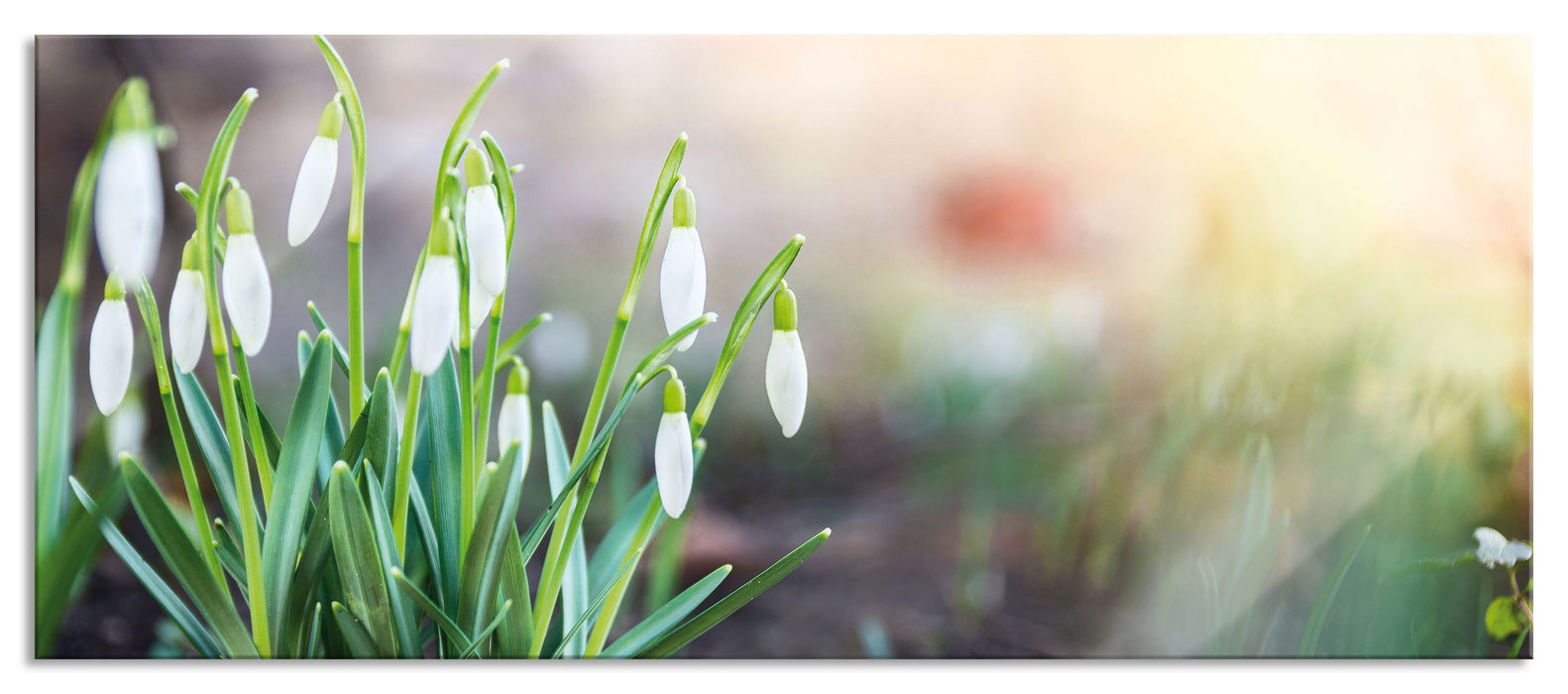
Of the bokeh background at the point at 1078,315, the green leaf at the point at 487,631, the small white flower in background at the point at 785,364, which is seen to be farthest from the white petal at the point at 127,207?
the small white flower in background at the point at 785,364

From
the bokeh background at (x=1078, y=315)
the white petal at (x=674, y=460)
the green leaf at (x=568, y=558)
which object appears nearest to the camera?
the white petal at (x=674, y=460)

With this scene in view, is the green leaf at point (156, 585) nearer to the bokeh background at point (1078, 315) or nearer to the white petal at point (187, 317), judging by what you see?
the white petal at point (187, 317)

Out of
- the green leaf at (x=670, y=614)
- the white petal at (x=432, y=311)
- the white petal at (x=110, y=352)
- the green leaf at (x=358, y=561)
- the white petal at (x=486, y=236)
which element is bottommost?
the green leaf at (x=670, y=614)

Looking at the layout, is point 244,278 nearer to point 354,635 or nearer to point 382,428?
point 382,428

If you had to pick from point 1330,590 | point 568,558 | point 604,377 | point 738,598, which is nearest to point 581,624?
point 568,558

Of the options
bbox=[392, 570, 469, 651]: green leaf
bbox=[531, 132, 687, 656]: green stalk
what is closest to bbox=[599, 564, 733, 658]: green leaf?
bbox=[531, 132, 687, 656]: green stalk

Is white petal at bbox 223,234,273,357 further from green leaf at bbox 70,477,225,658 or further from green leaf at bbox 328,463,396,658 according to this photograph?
green leaf at bbox 70,477,225,658
